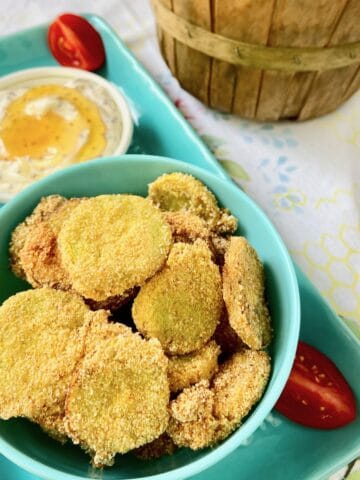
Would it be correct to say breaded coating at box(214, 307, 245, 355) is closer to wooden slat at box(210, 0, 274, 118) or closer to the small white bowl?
wooden slat at box(210, 0, 274, 118)

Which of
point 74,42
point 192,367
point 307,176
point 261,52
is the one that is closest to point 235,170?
point 307,176

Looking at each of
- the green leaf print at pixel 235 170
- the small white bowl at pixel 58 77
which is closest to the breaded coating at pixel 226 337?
the green leaf print at pixel 235 170

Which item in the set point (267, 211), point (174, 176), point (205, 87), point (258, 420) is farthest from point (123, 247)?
point (205, 87)

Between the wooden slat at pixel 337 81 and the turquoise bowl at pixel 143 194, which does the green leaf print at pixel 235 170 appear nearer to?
the wooden slat at pixel 337 81

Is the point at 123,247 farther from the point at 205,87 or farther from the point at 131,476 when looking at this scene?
the point at 205,87

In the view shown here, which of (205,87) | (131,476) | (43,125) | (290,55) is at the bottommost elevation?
(131,476)

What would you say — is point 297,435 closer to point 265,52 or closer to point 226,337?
point 226,337
